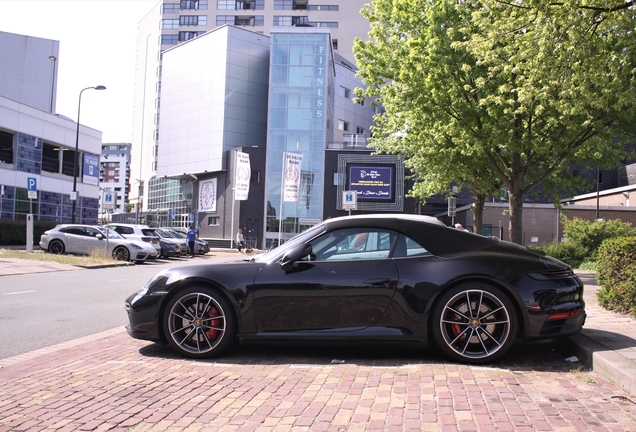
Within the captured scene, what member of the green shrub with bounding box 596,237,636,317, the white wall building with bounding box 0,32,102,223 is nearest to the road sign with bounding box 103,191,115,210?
the white wall building with bounding box 0,32,102,223

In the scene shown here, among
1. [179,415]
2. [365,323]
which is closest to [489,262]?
[365,323]

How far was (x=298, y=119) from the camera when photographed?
5391cm

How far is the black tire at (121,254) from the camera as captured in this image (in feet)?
74.4

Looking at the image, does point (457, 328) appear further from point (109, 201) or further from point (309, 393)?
point (109, 201)

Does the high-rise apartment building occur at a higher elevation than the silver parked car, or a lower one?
higher

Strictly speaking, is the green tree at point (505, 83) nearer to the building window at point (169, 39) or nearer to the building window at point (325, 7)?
the building window at point (325, 7)

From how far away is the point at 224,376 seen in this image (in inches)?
177

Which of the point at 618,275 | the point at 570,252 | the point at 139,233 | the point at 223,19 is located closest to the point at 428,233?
the point at 618,275

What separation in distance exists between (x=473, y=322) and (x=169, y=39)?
8449 cm

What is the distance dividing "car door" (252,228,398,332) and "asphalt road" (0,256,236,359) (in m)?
1.14

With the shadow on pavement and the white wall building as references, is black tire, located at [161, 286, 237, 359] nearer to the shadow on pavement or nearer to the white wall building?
the shadow on pavement

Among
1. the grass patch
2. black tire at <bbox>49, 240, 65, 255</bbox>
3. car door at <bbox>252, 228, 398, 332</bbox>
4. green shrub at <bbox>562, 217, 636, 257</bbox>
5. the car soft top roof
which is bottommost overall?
the grass patch

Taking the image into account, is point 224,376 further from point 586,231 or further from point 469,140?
point 586,231

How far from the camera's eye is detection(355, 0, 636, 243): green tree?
838cm
